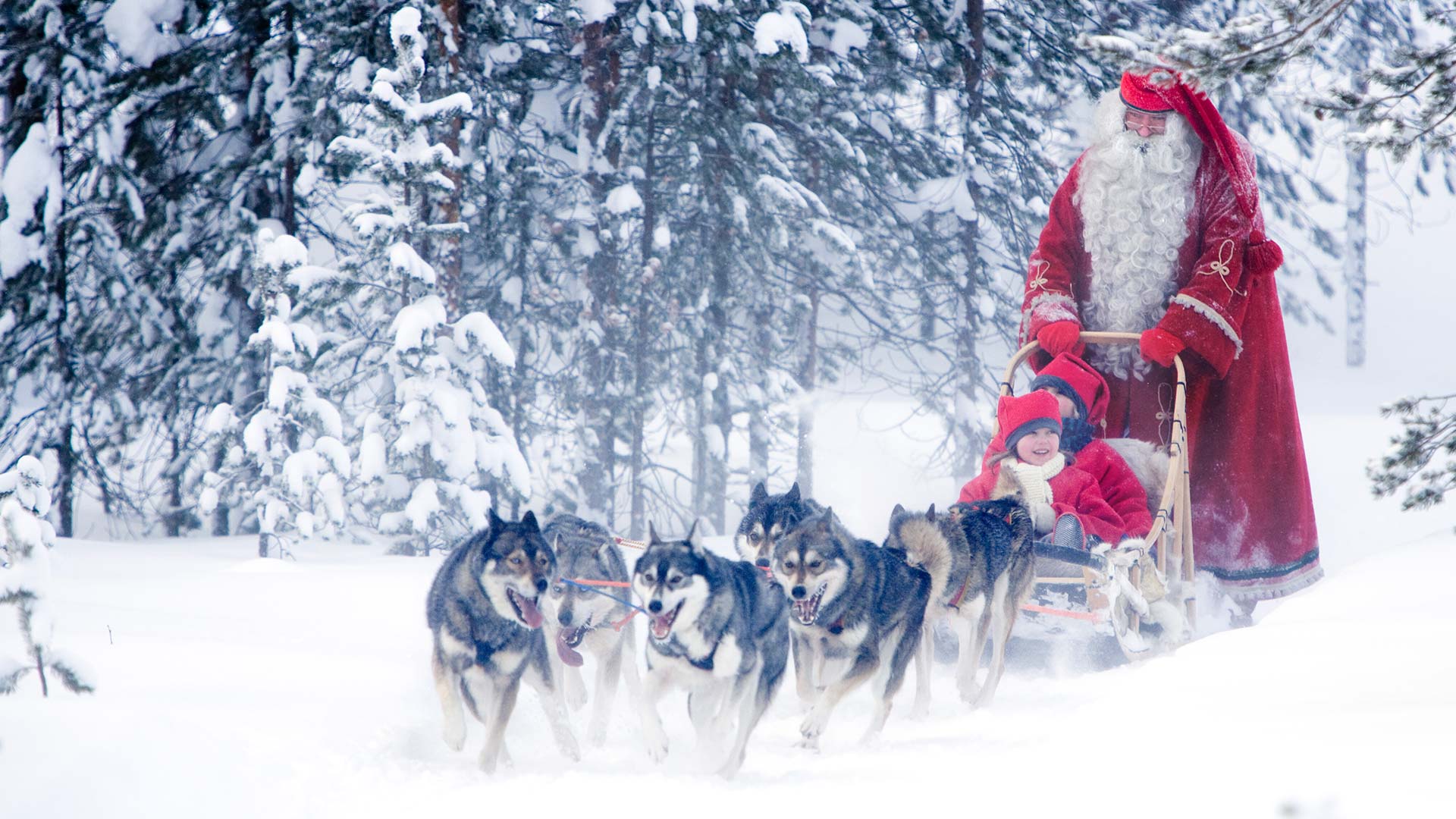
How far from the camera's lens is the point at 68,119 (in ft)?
29.1

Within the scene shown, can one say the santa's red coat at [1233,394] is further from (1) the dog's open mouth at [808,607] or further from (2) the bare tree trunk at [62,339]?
(2) the bare tree trunk at [62,339]

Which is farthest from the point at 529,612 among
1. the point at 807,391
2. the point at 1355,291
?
the point at 1355,291

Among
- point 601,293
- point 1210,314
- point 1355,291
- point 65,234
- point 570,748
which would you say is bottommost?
point 570,748

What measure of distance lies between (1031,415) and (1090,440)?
68 cm

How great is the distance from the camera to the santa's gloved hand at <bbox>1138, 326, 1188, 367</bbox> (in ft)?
19.6

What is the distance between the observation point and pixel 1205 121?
20.7 feet

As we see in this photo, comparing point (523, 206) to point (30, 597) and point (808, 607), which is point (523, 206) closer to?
point (808, 607)

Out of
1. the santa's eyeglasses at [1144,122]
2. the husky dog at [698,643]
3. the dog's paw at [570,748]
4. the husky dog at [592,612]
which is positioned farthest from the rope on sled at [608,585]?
the santa's eyeglasses at [1144,122]

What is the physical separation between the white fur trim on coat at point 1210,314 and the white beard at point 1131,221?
0.54 meters

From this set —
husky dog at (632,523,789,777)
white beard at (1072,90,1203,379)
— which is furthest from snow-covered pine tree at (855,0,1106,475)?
husky dog at (632,523,789,777)

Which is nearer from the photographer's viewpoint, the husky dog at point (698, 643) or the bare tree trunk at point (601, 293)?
the husky dog at point (698, 643)

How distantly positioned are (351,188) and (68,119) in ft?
39.8

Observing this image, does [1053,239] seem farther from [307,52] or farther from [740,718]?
[307,52]

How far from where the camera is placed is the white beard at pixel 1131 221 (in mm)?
6441
